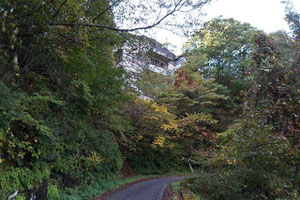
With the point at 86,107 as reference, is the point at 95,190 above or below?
below

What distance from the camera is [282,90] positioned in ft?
19.4

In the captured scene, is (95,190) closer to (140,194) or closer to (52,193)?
(140,194)

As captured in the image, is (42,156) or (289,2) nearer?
(42,156)

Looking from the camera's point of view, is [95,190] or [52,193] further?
[95,190]

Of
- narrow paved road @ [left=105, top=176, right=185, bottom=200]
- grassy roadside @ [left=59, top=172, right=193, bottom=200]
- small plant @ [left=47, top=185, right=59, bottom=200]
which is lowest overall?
narrow paved road @ [left=105, top=176, right=185, bottom=200]

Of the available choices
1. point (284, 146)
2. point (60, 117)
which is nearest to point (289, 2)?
point (284, 146)

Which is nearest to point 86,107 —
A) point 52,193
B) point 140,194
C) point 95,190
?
point 52,193

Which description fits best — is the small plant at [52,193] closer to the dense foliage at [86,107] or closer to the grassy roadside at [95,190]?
the dense foliage at [86,107]

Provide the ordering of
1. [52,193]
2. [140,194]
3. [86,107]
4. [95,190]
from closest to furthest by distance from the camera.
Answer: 1. [52,193]
2. [86,107]
3. [95,190]
4. [140,194]

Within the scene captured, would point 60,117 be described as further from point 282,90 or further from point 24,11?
point 282,90

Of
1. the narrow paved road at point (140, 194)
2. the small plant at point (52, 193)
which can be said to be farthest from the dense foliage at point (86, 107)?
the narrow paved road at point (140, 194)

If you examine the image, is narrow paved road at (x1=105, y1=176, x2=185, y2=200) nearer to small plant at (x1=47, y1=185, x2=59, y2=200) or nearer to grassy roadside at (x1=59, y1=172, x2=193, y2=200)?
grassy roadside at (x1=59, y1=172, x2=193, y2=200)

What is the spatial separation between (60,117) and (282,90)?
714 centimetres

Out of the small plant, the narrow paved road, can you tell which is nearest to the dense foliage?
the small plant
